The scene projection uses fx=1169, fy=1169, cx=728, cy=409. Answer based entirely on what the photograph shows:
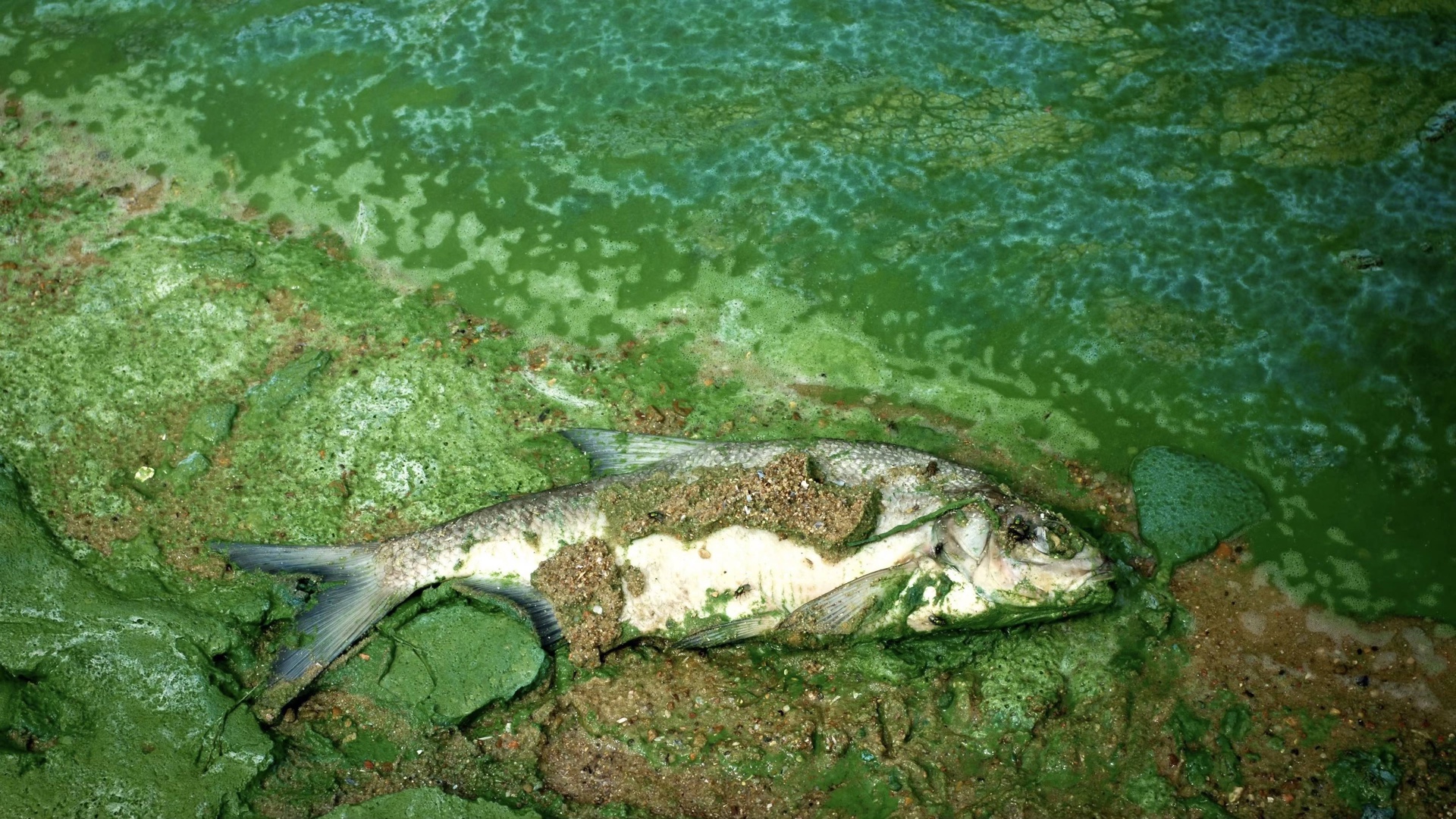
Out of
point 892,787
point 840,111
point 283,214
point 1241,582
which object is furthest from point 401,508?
point 1241,582

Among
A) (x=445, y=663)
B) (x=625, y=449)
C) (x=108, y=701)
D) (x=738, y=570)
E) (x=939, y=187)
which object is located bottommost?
(x=445, y=663)

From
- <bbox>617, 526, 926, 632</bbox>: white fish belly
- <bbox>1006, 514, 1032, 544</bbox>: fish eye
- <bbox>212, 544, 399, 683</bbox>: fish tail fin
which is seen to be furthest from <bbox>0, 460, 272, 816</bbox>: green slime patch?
<bbox>1006, 514, 1032, 544</bbox>: fish eye

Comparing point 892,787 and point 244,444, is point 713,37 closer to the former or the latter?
point 244,444

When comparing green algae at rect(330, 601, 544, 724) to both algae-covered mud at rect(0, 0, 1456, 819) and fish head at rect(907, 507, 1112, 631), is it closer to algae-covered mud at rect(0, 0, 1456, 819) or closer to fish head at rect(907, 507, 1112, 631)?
algae-covered mud at rect(0, 0, 1456, 819)

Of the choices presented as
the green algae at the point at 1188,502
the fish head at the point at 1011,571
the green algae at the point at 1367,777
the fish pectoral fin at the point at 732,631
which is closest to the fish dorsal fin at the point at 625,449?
the fish pectoral fin at the point at 732,631

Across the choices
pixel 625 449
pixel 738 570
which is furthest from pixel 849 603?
pixel 625 449

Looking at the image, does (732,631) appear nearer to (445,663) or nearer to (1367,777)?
(445,663)

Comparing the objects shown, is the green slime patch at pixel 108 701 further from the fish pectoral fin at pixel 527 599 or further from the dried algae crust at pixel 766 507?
the dried algae crust at pixel 766 507
